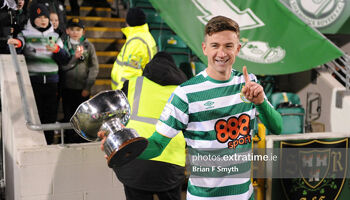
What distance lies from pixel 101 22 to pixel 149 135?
19.8ft

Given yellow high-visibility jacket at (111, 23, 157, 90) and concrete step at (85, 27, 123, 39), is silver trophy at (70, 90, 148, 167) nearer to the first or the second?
yellow high-visibility jacket at (111, 23, 157, 90)

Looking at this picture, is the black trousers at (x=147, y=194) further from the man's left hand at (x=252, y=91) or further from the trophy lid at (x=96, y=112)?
the man's left hand at (x=252, y=91)

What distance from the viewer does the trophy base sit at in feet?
6.13

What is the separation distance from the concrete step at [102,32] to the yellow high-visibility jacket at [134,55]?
3239 millimetres

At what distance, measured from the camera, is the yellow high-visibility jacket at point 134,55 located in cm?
491

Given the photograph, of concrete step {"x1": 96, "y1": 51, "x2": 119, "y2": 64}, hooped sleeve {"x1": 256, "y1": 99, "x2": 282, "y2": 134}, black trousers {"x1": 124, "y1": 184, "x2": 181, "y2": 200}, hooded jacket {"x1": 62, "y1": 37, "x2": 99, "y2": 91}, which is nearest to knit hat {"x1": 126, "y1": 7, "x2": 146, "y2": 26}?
hooded jacket {"x1": 62, "y1": 37, "x2": 99, "y2": 91}

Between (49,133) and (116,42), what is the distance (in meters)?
3.49

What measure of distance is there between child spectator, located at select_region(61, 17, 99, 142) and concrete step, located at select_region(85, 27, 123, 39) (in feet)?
8.21

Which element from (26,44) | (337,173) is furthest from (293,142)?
(26,44)

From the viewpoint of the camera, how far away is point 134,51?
16.2 feet

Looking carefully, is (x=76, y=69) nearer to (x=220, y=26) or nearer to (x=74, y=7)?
(x=74, y=7)

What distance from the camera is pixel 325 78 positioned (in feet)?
27.0

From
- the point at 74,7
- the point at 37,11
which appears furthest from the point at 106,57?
the point at 37,11

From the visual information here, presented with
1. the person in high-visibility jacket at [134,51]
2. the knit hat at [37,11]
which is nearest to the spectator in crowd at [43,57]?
the knit hat at [37,11]
